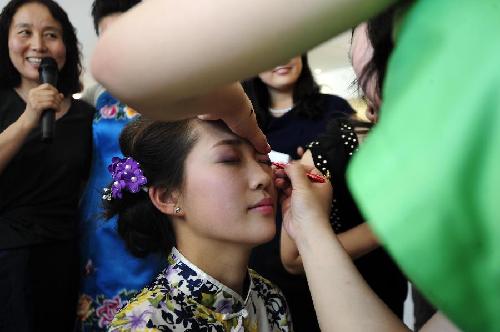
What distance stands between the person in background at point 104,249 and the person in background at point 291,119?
308mm

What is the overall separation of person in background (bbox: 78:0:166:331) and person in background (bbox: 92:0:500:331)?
3.48 ft

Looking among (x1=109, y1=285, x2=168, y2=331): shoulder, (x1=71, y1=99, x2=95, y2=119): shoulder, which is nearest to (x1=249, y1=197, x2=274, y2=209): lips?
(x1=109, y1=285, x2=168, y2=331): shoulder

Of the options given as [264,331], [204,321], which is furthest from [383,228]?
[264,331]

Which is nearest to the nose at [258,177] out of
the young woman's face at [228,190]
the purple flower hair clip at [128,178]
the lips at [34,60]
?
the young woman's face at [228,190]

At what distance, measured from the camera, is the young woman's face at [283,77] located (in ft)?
5.16

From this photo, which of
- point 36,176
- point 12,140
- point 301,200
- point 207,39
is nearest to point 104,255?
point 36,176

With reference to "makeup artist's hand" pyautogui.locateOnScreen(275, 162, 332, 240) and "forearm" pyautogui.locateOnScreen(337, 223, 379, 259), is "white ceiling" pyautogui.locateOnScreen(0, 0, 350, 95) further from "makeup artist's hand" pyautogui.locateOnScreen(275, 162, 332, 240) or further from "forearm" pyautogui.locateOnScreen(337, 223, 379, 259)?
"makeup artist's hand" pyautogui.locateOnScreen(275, 162, 332, 240)

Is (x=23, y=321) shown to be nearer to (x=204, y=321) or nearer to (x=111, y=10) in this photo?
(x=204, y=321)

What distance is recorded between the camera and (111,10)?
1518 millimetres

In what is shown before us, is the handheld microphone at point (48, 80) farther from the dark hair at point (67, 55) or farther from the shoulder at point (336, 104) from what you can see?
the shoulder at point (336, 104)

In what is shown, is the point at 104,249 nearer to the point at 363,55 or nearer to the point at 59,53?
the point at 59,53

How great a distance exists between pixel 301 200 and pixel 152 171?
418mm

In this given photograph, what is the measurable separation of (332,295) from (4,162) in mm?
1104

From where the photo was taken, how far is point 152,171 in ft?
3.44
